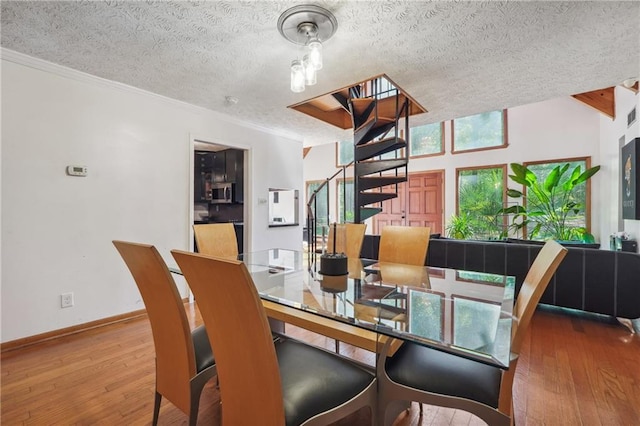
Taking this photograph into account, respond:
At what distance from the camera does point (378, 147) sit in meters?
3.51

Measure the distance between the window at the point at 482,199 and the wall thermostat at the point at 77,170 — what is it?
6.15m

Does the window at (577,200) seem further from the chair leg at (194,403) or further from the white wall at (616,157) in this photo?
the chair leg at (194,403)

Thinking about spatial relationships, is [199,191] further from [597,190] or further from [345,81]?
[597,190]

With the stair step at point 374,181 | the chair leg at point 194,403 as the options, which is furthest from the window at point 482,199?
the chair leg at point 194,403

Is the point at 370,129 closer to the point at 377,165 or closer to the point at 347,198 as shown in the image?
the point at 377,165

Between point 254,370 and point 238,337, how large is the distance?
4.5 inches

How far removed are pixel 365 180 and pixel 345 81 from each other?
1.30 metres

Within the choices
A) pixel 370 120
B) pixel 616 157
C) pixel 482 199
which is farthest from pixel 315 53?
pixel 482 199

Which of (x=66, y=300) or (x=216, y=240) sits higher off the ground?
(x=216, y=240)

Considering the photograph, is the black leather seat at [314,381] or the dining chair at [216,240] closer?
the black leather seat at [314,381]

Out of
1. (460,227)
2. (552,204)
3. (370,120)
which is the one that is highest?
(370,120)

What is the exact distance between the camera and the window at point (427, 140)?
6638mm

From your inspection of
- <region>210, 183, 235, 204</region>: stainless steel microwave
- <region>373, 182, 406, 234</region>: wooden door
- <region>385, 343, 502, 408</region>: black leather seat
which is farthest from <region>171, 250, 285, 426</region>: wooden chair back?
<region>373, 182, 406, 234</region>: wooden door

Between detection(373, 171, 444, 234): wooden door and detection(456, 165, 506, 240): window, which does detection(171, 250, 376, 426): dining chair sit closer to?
detection(456, 165, 506, 240): window
